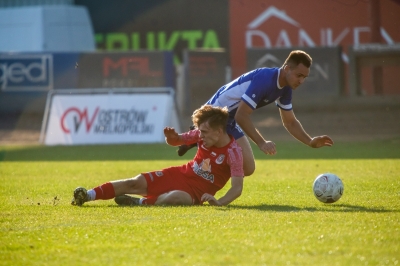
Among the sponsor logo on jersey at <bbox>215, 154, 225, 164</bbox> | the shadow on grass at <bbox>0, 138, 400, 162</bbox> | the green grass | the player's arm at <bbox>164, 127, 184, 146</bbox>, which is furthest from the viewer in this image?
the shadow on grass at <bbox>0, 138, 400, 162</bbox>

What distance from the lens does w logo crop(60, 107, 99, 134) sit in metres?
21.0

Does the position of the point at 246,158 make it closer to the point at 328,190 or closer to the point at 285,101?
the point at 285,101

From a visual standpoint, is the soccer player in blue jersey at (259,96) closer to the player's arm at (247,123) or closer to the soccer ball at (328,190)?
the player's arm at (247,123)

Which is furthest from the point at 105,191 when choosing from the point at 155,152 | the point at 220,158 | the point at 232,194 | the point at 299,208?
the point at 155,152

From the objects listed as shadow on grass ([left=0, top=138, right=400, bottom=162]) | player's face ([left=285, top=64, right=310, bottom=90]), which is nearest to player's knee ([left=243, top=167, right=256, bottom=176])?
player's face ([left=285, top=64, right=310, bottom=90])

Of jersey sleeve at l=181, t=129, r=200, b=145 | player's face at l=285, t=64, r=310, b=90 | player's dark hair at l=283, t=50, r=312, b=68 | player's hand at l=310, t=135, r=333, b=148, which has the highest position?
player's dark hair at l=283, t=50, r=312, b=68

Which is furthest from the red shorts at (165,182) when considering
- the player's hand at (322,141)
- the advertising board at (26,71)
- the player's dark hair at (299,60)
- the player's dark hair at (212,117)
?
the advertising board at (26,71)

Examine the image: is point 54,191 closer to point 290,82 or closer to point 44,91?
point 290,82

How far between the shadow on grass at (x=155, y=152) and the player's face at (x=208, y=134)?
25.7 ft

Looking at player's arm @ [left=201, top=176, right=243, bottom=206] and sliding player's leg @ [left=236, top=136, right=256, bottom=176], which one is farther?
sliding player's leg @ [left=236, top=136, right=256, bottom=176]

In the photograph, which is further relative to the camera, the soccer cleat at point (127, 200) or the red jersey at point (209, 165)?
the soccer cleat at point (127, 200)

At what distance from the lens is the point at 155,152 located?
1819 centimetres

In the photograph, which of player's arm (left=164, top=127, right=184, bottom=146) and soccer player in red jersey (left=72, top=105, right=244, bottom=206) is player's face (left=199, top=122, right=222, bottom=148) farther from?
player's arm (left=164, top=127, right=184, bottom=146)

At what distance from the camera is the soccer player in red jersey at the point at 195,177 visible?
28.2 ft
